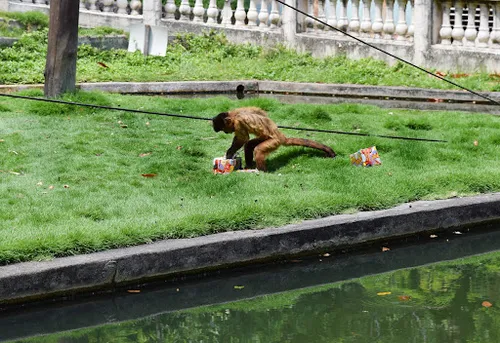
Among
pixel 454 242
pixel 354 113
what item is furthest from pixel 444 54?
pixel 454 242

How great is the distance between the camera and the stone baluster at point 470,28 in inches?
591

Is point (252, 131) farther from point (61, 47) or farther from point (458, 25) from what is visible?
point (458, 25)

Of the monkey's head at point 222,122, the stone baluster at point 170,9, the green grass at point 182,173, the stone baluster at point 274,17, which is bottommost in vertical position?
the green grass at point 182,173

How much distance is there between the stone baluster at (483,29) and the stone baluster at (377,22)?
1.82 metres

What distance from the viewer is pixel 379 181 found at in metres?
8.51

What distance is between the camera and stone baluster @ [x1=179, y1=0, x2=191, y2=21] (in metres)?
18.7

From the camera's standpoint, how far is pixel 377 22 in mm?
16219

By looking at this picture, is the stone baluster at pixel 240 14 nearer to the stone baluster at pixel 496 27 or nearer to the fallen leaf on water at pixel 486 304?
the stone baluster at pixel 496 27

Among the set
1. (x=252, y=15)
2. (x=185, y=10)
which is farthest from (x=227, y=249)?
(x=185, y=10)

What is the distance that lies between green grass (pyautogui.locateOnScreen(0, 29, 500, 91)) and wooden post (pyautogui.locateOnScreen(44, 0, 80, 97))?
210cm

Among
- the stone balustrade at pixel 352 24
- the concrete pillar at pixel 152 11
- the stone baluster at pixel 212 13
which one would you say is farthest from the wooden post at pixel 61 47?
the concrete pillar at pixel 152 11

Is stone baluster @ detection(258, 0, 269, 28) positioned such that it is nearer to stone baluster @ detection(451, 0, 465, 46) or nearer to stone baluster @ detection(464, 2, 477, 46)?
stone baluster @ detection(451, 0, 465, 46)

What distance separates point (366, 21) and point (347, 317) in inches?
Answer: 427

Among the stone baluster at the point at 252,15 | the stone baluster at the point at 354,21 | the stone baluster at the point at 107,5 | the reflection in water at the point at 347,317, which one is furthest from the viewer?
the stone baluster at the point at 107,5
